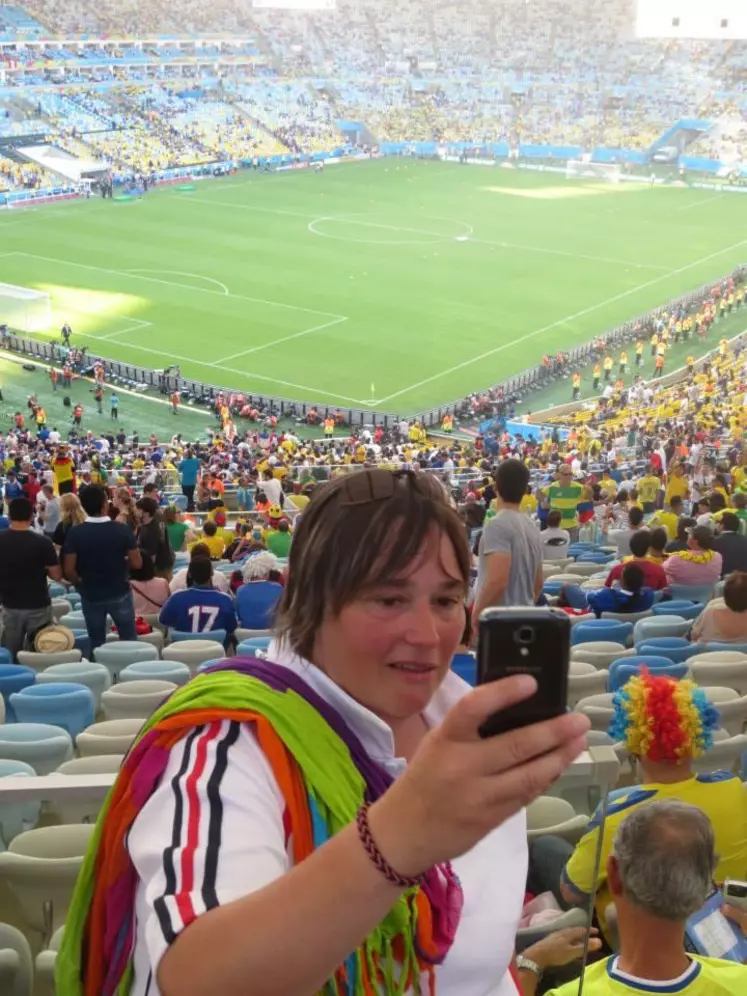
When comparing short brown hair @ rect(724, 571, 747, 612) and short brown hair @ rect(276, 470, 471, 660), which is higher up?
short brown hair @ rect(276, 470, 471, 660)

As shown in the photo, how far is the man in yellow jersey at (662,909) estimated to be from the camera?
2.86m

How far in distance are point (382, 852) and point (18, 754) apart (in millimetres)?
3901

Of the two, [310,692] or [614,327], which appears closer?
[310,692]

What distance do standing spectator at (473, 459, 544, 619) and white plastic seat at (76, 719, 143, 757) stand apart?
1980mm

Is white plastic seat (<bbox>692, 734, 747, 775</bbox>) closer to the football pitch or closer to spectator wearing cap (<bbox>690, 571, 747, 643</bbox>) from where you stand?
spectator wearing cap (<bbox>690, 571, 747, 643</bbox>)

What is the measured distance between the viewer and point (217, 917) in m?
1.43

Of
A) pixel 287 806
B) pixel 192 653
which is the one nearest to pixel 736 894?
pixel 287 806

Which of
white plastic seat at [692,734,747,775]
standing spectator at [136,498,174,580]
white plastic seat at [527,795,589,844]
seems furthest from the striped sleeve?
standing spectator at [136,498,174,580]

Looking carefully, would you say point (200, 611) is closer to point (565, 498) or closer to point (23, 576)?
point (23, 576)

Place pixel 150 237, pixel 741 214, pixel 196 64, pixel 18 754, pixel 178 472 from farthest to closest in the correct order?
pixel 196 64 → pixel 741 214 → pixel 150 237 → pixel 178 472 → pixel 18 754

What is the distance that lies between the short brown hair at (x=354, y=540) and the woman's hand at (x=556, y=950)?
1704mm

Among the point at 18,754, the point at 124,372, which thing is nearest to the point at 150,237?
the point at 124,372

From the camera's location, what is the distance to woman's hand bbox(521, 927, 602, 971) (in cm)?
326

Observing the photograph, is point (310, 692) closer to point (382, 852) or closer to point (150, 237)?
point (382, 852)
